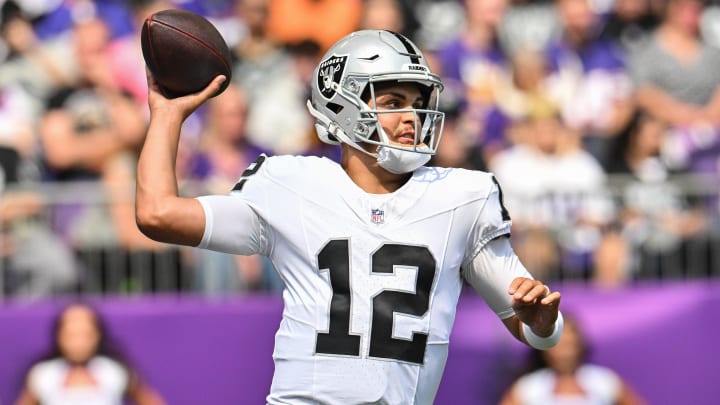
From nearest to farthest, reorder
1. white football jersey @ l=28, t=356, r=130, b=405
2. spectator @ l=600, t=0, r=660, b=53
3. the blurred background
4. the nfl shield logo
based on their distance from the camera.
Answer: the nfl shield logo → white football jersey @ l=28, t=356, r=130, b=405 → the blurred background → spectator @ l=600, t=0, r=660, b=53

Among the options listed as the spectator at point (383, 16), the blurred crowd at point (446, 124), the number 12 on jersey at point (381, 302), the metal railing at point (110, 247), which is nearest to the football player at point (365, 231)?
the number 12 on jersey at point (381, 302)

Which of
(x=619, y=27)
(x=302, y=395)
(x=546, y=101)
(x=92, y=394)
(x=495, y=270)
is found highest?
(x=619, y=27)

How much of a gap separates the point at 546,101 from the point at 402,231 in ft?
17.7

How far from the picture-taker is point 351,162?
429cm

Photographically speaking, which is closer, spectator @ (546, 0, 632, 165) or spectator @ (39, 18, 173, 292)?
spectator @ (39, 18, 173, 292)

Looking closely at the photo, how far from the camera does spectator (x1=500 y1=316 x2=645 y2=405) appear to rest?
7895mm

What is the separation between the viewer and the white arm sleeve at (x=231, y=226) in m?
3.97

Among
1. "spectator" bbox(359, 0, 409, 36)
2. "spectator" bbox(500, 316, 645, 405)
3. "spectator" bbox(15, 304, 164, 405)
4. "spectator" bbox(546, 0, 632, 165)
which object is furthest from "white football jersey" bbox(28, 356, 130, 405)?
"spectator" bbox(546, 0, 632, 165)

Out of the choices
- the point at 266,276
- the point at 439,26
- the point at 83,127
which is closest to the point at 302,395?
the point at 266,276

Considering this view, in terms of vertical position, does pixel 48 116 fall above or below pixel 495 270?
above

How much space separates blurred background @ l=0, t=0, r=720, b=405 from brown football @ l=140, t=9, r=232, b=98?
3588 mm

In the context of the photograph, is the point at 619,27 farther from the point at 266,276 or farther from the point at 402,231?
the point at 402,231

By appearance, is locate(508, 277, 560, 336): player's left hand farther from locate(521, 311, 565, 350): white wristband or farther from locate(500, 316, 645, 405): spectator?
locate(500, 316, 645, 405): spectator

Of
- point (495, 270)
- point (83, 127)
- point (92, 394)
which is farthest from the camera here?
point (83, 127)
